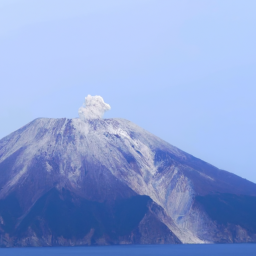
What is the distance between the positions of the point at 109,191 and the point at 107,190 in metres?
0.76

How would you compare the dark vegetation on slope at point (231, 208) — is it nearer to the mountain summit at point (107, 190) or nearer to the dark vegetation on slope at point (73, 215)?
the mountain summit at point (107, 190)

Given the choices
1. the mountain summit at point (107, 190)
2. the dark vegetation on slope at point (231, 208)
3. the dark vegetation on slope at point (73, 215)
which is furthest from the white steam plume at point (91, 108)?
the dark vegetation on slope at point (231, 208)

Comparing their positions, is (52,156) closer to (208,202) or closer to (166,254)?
(208,202)

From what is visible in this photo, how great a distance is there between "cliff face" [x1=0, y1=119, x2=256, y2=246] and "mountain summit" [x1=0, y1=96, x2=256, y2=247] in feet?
0.91

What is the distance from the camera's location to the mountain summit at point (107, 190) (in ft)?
493

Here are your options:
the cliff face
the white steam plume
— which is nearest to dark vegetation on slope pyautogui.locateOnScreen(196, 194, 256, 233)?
the cliff face

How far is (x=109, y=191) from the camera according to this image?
546 feet

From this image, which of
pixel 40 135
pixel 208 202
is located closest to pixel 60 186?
pixel 40 135

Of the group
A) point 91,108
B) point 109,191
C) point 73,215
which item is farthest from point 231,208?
point 91,108

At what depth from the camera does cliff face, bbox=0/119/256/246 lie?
15012 cm

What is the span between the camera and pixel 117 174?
173875 millimetres

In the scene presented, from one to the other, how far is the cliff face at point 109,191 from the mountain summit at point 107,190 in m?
0.28

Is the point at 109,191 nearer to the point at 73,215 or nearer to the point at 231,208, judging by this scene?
the point at 73,215

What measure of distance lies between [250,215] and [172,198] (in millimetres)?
23605
